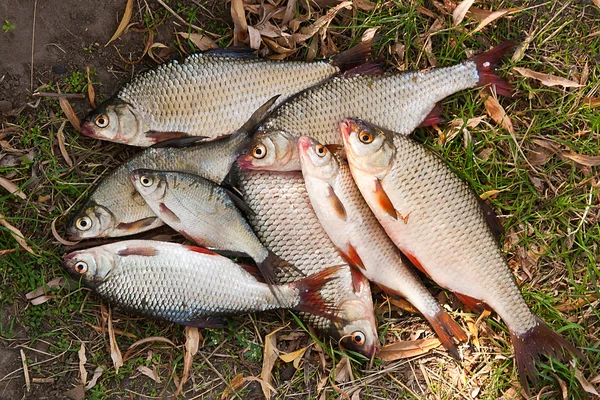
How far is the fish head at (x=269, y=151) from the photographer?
123 inches

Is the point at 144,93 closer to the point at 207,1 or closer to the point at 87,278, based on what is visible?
the point at 207,1

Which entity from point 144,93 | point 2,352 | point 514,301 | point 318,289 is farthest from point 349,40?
point 2,352

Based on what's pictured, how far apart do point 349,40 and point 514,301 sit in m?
1.77

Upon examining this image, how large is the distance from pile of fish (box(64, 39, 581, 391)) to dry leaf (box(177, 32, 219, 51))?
0.18 metres

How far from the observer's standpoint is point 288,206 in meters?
3.26

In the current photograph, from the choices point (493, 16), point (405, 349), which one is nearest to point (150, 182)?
point (405, 349)

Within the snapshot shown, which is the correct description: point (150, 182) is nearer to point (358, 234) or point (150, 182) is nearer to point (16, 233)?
point (16, 233)

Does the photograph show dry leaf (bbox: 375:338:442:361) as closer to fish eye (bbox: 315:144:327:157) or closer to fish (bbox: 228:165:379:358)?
fish (bbox: 228:165:379:358)

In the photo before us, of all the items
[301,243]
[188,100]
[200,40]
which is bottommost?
[301,243]

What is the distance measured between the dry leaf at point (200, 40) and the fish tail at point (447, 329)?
199 centimetres

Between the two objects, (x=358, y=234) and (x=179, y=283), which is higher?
(x=179, y=283)

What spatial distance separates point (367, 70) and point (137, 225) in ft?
5.10

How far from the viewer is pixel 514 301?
10.7ft

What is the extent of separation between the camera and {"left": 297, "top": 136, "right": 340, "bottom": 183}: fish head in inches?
122
